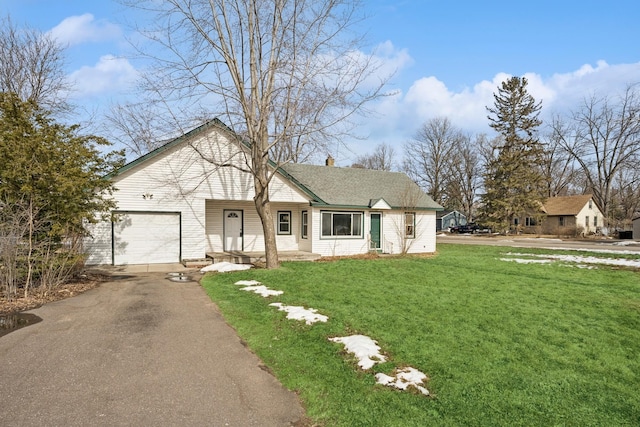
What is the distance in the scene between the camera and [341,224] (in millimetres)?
18734

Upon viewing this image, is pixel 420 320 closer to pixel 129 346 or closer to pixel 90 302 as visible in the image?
pixel 129 346

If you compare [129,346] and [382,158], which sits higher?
[382,158]

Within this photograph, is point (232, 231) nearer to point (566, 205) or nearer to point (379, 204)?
point (379, 204)

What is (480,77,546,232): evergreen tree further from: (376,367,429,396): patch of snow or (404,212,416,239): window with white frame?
(376,367,429,396): patch of snow

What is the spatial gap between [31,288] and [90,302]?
1.79 meters

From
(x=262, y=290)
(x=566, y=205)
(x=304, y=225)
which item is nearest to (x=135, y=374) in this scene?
(x=262, y=290)

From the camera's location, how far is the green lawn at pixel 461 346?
3867 millimetres

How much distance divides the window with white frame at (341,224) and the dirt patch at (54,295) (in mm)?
9447

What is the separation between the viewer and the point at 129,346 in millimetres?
5711

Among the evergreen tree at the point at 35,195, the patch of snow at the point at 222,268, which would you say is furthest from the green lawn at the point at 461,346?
the evergreen tree at the point at 35,195

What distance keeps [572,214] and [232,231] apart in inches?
1698

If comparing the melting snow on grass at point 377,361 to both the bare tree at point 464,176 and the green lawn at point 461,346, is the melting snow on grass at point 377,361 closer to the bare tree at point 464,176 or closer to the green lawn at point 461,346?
the green lawn at point 461,346

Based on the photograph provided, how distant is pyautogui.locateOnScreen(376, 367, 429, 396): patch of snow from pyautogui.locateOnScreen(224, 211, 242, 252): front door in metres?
14.2

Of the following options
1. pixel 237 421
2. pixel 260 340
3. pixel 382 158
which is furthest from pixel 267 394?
pixel 382 158
